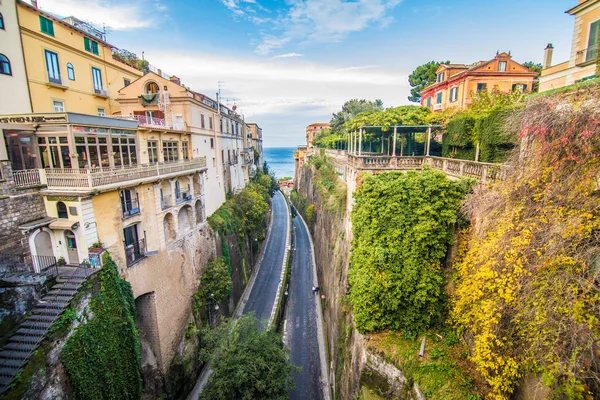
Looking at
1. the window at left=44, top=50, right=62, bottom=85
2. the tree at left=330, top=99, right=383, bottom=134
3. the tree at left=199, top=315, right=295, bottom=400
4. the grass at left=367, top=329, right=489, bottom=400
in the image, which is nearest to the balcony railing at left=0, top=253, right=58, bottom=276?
the tree at left=199, top=315, right=295, bottom=400

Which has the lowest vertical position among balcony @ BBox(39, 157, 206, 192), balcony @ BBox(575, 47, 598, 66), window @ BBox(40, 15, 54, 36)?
balcony @ BBox(39, 157, 206, 192)

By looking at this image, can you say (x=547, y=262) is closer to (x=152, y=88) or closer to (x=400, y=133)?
(x=400, y=133)

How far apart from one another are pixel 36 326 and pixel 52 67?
15477 mm

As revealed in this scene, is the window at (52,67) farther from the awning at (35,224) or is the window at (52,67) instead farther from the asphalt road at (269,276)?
the asphalt road at (269,276)

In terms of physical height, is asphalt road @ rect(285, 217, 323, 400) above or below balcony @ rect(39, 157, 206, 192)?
below

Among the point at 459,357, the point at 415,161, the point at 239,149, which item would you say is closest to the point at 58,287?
the point at 459,357

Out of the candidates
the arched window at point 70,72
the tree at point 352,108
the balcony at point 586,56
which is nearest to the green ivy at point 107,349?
the arched window at point 70,72

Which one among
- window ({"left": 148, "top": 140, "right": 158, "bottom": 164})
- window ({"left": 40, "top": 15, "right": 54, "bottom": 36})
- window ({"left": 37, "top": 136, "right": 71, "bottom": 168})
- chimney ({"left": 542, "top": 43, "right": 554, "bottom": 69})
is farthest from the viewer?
window ({"left": 148, "top": 140, "right": 158, "bottom": 164})

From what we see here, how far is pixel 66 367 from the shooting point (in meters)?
10.6

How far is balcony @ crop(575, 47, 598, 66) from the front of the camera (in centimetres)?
1338

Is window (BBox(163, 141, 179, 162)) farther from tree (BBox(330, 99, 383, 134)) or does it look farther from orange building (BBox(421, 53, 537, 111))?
tree (BBox(330, 99, 383, 134))

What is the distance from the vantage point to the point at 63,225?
1224cm

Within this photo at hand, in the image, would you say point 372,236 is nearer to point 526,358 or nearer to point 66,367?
point 526,358

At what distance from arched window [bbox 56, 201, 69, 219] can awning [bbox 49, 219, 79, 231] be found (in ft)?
0.92
